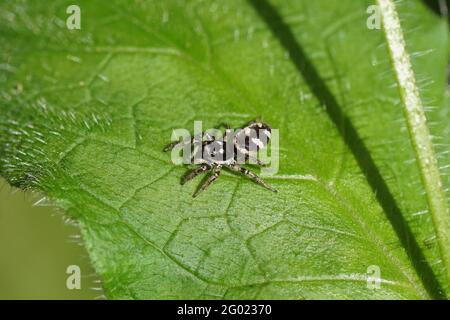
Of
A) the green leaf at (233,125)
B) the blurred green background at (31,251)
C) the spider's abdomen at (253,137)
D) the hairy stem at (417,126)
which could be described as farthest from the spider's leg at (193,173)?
the blurred green background at (31,251)

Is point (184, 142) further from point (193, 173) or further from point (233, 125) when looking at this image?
point (233, 125)

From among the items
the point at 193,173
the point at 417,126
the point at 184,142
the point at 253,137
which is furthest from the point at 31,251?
the point at 417,126

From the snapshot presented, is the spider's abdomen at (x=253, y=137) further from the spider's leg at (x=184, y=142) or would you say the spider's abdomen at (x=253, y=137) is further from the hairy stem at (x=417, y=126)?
the hairy stem at (x=417, y=126)

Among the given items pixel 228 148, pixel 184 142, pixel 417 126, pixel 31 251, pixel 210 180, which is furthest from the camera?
pixel 31 251

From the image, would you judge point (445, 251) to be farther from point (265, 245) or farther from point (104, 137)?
point (104, 137)

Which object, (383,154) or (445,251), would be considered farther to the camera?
(383,154)
